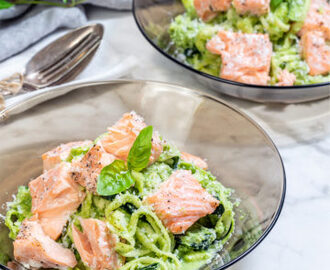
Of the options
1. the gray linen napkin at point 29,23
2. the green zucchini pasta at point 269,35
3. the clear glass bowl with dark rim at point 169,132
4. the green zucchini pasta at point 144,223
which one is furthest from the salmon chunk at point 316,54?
the gray linen napkin at point 29,23

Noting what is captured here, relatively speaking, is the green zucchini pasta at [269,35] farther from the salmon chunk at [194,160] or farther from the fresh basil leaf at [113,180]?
the fresh basil leaf at [113,180]

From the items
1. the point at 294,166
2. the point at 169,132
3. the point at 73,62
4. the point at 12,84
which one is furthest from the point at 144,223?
the point at 73,62

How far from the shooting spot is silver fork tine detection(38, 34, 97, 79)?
2.78 meters

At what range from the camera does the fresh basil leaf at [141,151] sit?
1.80 m

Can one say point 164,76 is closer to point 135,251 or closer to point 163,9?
point 163,9

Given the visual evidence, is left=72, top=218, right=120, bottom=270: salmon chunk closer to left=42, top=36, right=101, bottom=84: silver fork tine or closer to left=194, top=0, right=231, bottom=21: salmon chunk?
left=42, top=36, right=101, bottom=84: silver fork tine

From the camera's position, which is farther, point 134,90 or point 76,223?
point 134,90

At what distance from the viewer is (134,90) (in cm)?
232

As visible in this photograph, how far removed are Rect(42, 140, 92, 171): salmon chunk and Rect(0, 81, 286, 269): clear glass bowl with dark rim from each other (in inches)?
5.4

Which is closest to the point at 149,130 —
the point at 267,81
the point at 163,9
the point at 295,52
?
the point at 267,81

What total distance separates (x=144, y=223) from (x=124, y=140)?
35 cm

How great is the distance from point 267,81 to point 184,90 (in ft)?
2.02

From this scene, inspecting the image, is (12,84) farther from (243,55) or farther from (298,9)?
(298,9)

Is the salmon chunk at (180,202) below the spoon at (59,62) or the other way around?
below
